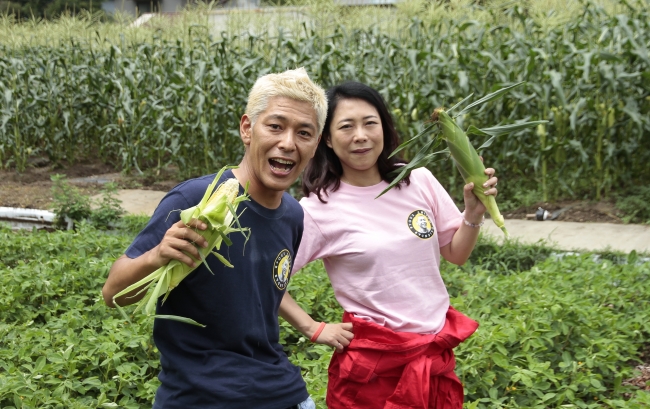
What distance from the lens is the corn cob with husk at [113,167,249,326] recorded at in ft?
5.98

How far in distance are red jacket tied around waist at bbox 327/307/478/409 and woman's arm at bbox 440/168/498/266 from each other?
232 millimetres

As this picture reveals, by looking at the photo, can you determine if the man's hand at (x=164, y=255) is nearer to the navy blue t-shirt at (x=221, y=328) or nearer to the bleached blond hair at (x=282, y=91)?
the navy blue t-shirt at (x=221, y=328)

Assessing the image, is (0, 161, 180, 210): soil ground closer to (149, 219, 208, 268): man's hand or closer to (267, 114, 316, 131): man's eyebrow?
(267, 114, 316, 131): man's eyebrow

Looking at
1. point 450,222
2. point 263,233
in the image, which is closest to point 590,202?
point 450,222

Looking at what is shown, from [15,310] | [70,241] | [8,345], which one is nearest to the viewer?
[8,345]

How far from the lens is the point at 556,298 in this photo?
402 centimetres

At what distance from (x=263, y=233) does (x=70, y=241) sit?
4052 millimetres

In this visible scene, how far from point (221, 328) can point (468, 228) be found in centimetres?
101

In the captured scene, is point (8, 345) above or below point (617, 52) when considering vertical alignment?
below

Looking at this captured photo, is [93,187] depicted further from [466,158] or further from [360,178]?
[466,158]

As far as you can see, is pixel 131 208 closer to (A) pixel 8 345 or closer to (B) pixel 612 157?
(A) pixel 8 345

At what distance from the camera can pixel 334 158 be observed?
8.97 ft

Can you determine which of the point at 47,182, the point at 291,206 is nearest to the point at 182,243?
the point at 291,206

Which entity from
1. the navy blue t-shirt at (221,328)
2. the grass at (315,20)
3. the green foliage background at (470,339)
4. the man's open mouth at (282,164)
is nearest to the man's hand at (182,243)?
the navy blue t-shirt at (221,328)
